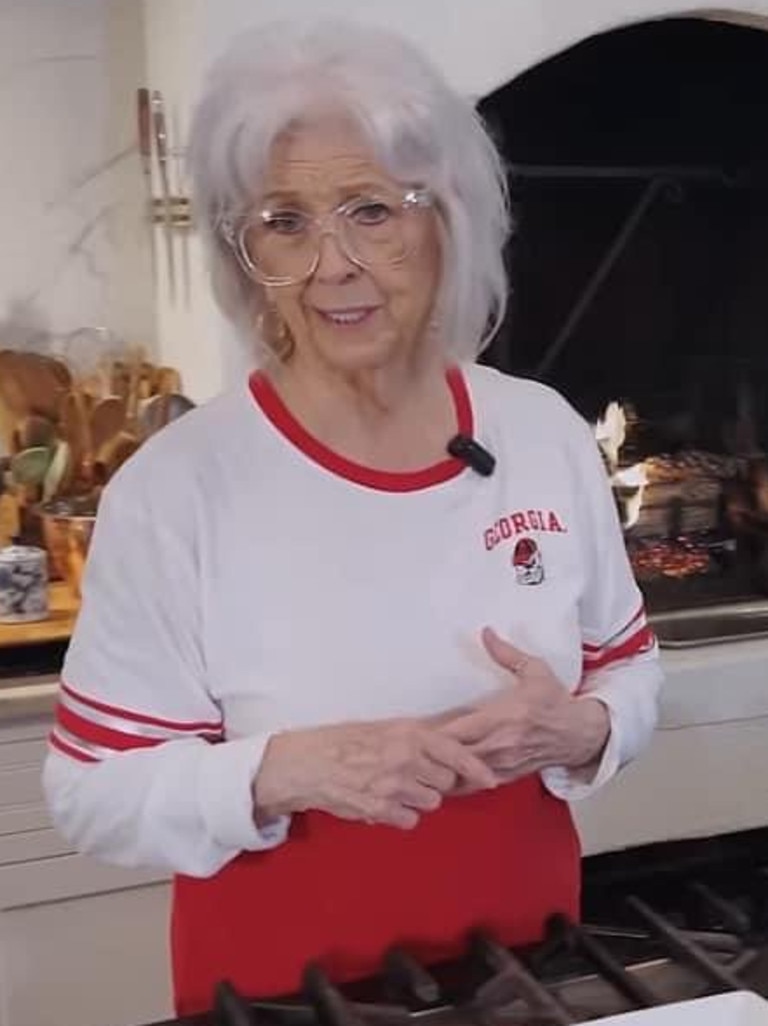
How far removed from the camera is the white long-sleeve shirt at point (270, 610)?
984mm

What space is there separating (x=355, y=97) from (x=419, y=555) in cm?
31

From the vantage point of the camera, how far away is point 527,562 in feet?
3.56

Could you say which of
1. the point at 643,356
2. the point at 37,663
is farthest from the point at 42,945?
the point at 643,356

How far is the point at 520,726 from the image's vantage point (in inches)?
39.6

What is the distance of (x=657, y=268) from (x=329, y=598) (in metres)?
1.44

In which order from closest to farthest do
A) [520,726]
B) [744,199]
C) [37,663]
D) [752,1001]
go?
[752,1001] < [520,726] < [37,663] < [744,199]

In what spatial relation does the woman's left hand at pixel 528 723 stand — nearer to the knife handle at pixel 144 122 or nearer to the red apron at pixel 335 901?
the red apron at pixel 335 901

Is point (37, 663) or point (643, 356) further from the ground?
point (643, 356)

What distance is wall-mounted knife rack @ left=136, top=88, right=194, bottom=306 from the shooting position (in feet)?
6.29

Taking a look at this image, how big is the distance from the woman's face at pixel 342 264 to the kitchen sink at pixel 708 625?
3.18 ft

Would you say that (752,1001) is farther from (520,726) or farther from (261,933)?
(261,933)

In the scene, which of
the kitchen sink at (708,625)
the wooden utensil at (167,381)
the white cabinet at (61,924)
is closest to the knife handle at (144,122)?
the wooden utensil at (167,381)

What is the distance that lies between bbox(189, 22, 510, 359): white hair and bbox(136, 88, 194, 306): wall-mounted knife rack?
84 centimetres

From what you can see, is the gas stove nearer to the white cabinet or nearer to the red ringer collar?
the red ringer collar
